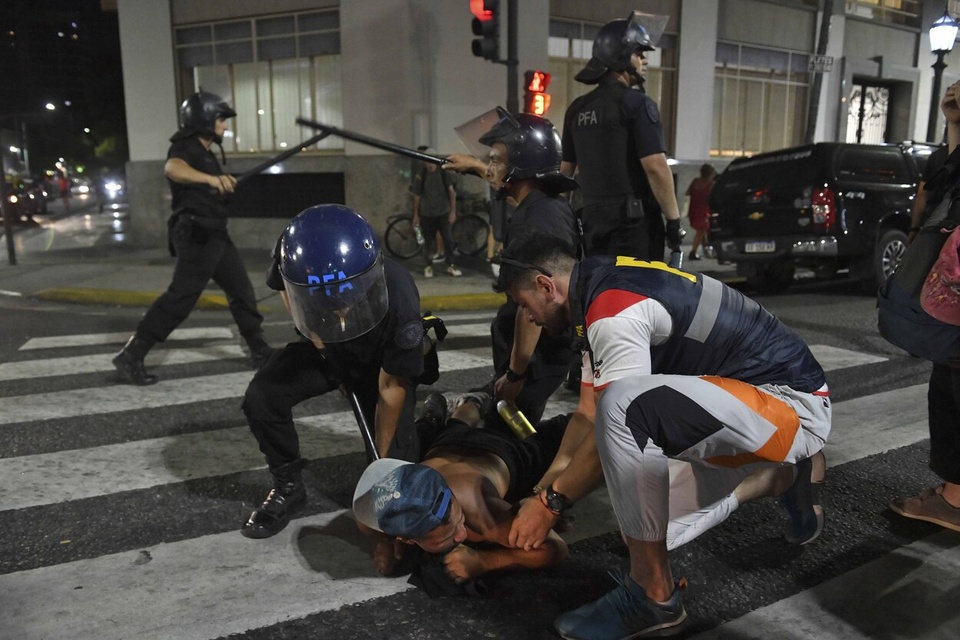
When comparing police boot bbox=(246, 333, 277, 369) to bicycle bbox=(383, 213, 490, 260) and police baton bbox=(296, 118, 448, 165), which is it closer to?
police baton bbox=(296, 118, 448, 165)

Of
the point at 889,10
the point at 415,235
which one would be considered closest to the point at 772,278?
the point at 415,235

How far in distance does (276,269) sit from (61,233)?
19.4 metres

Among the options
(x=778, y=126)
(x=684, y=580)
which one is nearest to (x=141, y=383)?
(x=684, y=580)

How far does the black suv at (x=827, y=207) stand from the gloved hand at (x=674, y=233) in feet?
17.3

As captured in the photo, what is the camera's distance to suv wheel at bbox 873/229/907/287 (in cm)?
876

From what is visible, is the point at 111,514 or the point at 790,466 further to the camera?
the point at 111,514

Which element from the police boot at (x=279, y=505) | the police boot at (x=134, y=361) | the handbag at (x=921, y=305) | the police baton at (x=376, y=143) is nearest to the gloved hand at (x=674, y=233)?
the police baton at (x=376, y=143)

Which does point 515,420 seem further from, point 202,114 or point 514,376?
point 202,114

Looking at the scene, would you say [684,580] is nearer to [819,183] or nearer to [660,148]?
[660,148]

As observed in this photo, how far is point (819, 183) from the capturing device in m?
8.72

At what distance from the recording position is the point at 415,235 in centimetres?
1206

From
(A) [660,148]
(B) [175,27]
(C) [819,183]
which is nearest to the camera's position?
(A) [660,148]

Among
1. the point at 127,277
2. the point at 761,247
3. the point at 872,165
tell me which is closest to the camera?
the point at 872,165

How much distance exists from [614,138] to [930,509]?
228cm
